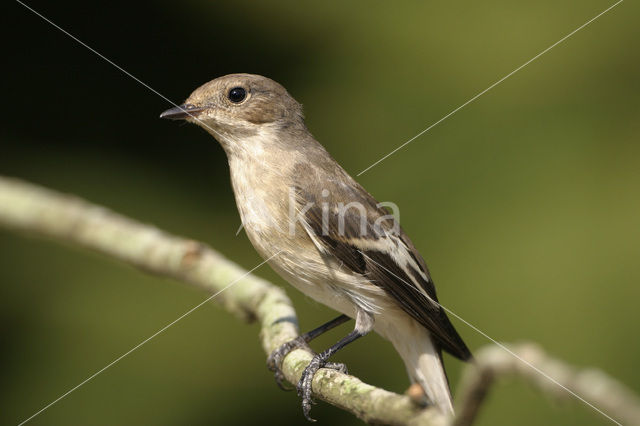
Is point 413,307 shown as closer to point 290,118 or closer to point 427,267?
point 427,267

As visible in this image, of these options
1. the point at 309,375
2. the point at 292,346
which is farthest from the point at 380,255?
the point at 309,375

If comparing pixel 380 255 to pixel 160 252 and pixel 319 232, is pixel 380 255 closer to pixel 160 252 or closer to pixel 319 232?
pixel 319 232

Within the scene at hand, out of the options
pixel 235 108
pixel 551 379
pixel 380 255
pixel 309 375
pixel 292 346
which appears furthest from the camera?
pixel 235 108

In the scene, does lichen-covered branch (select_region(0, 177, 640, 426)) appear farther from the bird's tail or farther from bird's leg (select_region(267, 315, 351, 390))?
the bird's tail

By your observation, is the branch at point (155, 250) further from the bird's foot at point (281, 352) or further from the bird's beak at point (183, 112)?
the bird's beak at point (183, 112)

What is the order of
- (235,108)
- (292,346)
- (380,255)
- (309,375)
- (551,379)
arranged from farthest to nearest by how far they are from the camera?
(235,108) → (380,255) → (292,346) → (309,375) → (551,379)

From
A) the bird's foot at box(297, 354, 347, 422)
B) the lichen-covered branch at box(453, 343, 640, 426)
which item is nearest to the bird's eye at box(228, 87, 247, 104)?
the bird's foot at box(297, 354, 347, 422)
